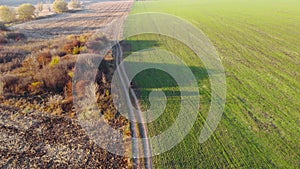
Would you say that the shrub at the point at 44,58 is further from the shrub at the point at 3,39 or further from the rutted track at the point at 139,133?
the shrub at the point at 3,39

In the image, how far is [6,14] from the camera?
63.6 meters

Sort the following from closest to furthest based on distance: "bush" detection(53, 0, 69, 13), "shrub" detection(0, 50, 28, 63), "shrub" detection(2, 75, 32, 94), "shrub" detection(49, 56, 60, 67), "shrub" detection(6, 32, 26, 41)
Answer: "shrub" detection(2, 75, 32, 94) < "shrub" detection(49, 56, 60, 67) < "shrub" detection(0, 50, 28, 63) < "shrub" detection(6, 32, 26, 41) < "bush" detection(53, 0, 69, 13)

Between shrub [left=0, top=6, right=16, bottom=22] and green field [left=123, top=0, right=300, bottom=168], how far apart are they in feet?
142

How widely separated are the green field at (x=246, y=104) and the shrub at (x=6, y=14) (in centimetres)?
4338

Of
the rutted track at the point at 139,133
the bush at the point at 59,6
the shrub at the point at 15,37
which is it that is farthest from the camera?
the bush at the point at 59,6

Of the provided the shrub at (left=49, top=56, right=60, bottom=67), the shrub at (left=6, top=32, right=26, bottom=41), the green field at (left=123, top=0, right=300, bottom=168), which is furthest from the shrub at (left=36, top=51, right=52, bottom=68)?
the shrub at (left=6, top=32, right=26, bottom=41)

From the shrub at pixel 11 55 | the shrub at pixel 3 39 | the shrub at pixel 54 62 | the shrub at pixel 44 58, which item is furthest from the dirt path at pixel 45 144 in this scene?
the shrub at pixel 3 39

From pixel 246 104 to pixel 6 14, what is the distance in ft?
209

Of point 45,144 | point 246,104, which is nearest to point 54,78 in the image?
point 45,144

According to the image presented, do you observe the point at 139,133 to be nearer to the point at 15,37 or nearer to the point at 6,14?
the point at 15,37

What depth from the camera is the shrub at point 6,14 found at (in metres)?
62.7

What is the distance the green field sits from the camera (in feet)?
45.2

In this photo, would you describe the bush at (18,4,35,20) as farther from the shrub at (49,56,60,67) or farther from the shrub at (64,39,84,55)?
the shrub at (49,56,60,67)

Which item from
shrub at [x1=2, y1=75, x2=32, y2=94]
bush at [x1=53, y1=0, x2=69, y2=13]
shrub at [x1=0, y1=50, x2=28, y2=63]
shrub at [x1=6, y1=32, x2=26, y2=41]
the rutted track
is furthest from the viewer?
bush at [x1=53, y1=0, x2=69, y2=13]
